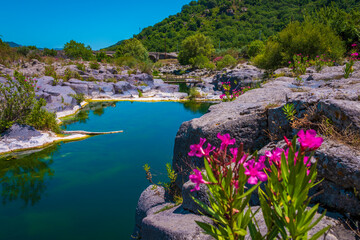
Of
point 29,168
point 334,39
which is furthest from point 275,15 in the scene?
point 29,168

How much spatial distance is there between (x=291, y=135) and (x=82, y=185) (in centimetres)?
499

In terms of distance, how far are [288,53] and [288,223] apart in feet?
47.4

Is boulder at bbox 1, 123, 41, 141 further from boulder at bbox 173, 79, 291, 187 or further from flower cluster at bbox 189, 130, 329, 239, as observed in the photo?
flower cluster at bbox 189, 130, 329, 239

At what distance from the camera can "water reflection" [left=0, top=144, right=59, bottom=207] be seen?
5.06 m

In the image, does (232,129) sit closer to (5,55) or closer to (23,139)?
(23,139)

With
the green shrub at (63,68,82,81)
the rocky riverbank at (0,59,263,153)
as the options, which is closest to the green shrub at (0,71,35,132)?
the rocky riverbank at (0,59,263,153)

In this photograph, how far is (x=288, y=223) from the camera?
1.02 meters

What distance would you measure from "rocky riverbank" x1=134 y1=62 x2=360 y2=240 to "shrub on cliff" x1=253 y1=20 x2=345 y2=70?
11.3 m

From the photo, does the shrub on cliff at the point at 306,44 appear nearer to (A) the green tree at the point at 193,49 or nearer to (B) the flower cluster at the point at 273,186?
(B) the flower cluster at the point at 273,186

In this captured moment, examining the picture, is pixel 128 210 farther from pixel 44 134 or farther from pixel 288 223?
pixel 44 134

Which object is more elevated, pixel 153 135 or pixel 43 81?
pixel 43 81

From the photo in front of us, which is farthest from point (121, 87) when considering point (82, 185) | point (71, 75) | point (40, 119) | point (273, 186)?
point (273, 186)

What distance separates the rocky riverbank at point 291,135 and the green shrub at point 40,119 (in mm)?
6156

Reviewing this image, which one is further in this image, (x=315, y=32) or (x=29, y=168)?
(x=315, y=32)
